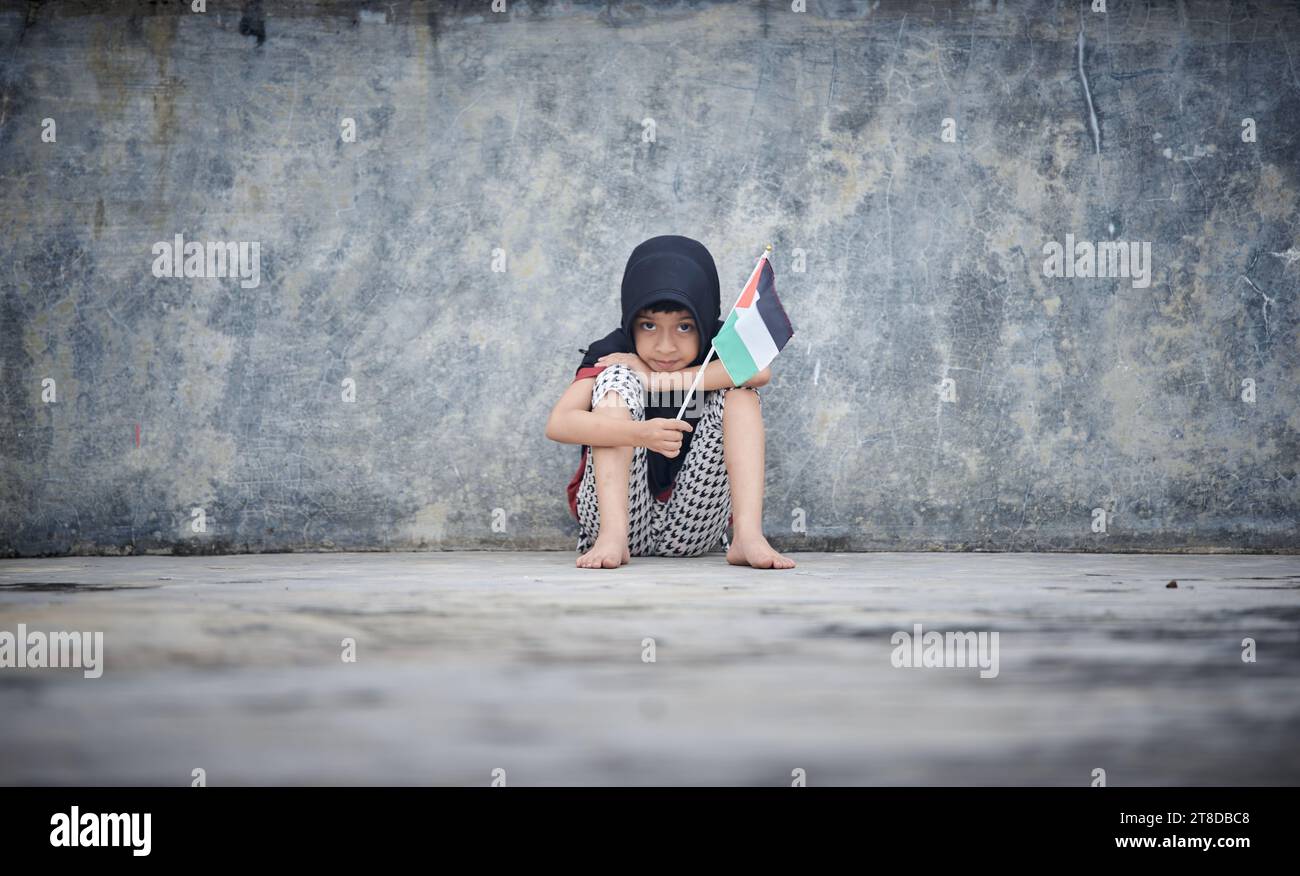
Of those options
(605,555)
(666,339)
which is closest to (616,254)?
(666,339)

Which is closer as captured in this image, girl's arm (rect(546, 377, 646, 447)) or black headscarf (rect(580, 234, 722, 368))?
girl's arm (rect(546, 377, 646, 447))

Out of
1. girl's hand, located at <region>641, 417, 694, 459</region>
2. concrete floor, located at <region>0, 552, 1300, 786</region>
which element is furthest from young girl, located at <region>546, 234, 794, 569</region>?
concrete floor, located at <region>0, 552, 1300, 786</region>

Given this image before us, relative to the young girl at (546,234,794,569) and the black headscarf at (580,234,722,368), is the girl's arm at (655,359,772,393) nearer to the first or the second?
the young girl at (546,234,794,569)

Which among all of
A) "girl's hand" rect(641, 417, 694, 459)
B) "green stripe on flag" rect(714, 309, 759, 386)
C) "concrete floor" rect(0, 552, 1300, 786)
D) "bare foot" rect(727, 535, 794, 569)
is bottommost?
"concrete floor" rect(0, 552, 1300, 786)

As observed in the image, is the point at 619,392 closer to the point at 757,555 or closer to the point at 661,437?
the point at 661,437

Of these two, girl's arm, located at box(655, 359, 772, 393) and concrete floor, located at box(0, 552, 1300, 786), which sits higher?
girl's arm, located at box(655, 359, 772, 393)

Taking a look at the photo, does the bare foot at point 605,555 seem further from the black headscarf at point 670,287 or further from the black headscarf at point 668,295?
the black headscarf at point 670,287

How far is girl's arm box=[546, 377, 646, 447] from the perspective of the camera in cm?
285

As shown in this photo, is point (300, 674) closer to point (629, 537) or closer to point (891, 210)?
point (629, 537)

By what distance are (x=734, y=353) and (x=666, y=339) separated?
290mm

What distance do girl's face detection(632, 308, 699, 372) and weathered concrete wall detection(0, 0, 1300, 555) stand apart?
1.87 ft

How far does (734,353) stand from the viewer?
290 centimetres

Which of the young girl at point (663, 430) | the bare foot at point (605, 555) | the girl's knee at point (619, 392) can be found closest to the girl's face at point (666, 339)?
the young girl at point (663, 430)

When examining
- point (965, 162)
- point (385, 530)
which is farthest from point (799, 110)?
point (385, 530)
